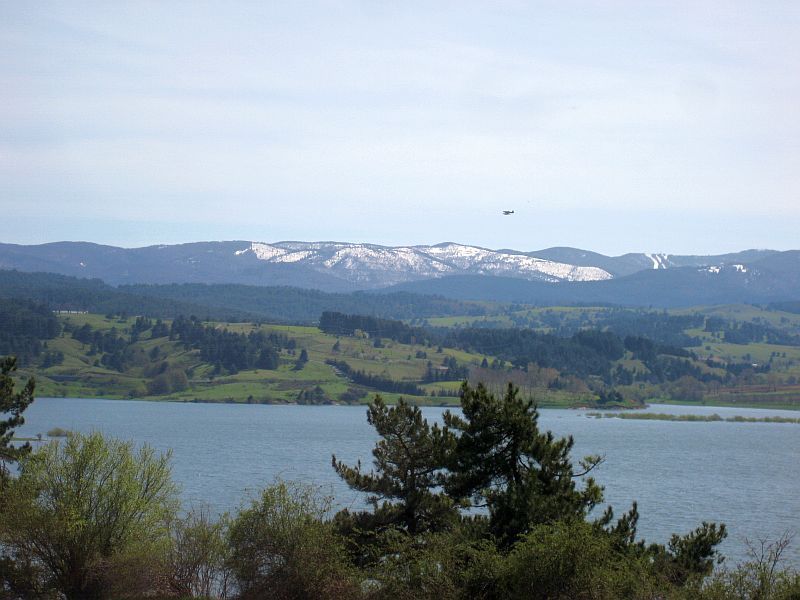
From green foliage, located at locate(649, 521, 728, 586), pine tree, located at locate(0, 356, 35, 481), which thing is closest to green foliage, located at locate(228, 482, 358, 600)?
green foliage, located at locate(649, 521, 728, 586)

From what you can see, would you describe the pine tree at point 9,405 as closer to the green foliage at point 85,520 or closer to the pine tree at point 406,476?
the green foliage at point 85,520

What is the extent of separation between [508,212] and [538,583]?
30.4 metres

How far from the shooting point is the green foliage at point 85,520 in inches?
1523

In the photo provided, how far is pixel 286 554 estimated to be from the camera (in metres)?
35.8

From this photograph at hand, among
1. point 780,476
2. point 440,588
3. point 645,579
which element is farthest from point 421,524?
point 780,476

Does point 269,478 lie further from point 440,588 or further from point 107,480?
point 440,588

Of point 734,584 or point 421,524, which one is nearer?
point 734,584

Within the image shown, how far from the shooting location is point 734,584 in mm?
28484

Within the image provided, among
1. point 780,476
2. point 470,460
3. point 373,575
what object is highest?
point 470,460

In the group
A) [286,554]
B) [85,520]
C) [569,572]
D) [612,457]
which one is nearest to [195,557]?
[85,520]

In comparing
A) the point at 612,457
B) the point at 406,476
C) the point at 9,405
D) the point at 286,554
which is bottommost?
the point at 612,457

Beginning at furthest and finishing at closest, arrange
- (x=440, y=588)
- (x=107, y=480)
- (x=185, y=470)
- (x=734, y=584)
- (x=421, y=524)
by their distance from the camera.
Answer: (x=185, y=470)
(x=107, y=480)
(x=421, y=524)
(x=440, y=588)
(x=734, y=584)

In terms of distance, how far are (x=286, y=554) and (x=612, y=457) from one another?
94.2 metres

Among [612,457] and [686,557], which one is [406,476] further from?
[612,457]
